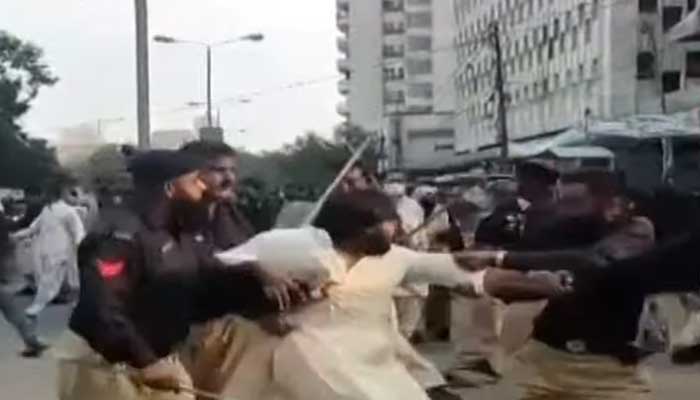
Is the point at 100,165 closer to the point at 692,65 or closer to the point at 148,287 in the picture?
the point at 148,287

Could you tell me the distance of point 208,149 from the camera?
755cm

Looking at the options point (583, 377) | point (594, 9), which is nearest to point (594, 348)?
point (583, 377)

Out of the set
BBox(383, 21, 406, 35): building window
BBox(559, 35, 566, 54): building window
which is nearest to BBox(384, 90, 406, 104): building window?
BBox(383, 21, 406, 35): building window

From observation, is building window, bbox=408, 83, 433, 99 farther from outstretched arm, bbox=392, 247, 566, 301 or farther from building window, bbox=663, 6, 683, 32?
outstretched arm, bbox=392, 247, 566, 301

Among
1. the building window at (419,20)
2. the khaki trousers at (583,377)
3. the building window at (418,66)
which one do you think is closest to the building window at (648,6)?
the khaki trousers at (583,377)

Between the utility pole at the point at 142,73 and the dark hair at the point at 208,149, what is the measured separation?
1109 cm

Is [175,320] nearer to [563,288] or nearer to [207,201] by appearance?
[207,201]

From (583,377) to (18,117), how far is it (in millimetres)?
36696

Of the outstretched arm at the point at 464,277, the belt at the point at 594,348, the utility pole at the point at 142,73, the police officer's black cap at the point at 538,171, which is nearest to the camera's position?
the belt at the point at 594,348

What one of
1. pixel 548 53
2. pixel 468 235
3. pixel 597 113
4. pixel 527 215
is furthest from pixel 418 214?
pixel 548 53

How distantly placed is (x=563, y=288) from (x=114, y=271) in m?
1.57

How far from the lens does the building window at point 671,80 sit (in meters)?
65.0

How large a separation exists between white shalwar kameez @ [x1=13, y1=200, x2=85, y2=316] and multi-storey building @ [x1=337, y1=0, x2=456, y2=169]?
9495 cm

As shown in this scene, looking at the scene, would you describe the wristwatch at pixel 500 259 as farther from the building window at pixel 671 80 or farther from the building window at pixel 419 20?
the building window at pixel 419 20
